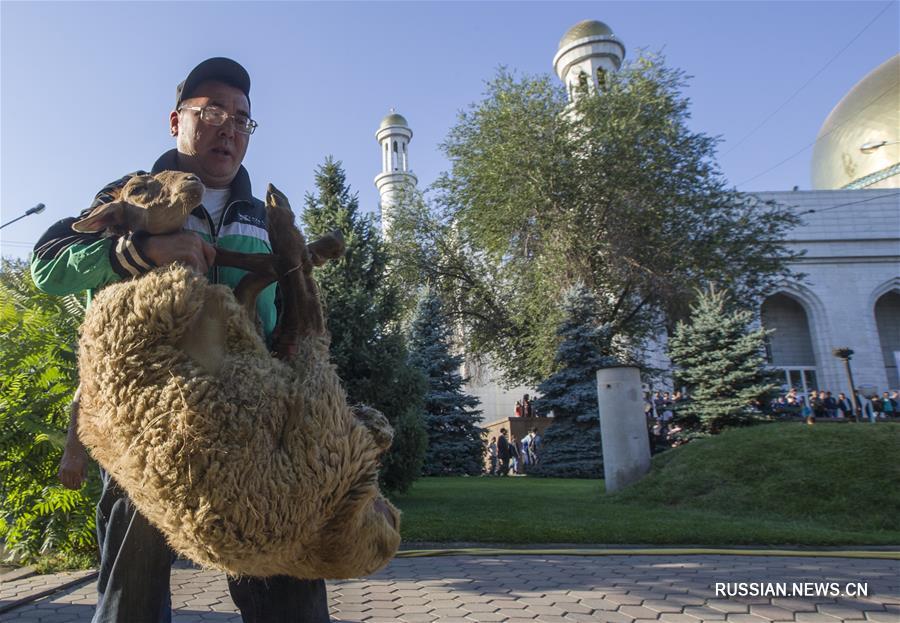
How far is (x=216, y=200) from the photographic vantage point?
1.90 metres

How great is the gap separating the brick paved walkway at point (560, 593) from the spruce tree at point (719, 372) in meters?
12.0

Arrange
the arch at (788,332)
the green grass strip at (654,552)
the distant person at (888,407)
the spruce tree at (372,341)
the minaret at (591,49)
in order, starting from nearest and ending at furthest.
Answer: the green grass strip at (654,552), the spruce tree at (372,341), the distant person at (888,407), the minaret at (591,49), the arch at (788,332)

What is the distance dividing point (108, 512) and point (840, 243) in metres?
46.0

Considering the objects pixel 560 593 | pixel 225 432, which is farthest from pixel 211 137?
pixel 560 593

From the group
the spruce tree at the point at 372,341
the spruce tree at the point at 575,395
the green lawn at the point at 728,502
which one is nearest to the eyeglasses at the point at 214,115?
the green lawn at the point at 728,502

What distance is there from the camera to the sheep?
1.27 m

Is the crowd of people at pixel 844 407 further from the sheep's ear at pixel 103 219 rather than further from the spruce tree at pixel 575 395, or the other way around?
the sheep's ear at pixel 103 219

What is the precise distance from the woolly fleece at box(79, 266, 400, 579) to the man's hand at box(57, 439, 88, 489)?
1.38ft

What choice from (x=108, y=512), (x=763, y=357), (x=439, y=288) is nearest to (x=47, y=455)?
(x=108, y=512)

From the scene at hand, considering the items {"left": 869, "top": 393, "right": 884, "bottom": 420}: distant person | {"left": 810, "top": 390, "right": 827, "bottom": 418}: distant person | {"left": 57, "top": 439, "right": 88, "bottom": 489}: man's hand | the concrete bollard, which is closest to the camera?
{"left": 57, "top": 439, "right": 88, "bottom": 489}: man's hand

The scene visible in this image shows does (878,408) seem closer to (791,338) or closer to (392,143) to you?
(791,338)

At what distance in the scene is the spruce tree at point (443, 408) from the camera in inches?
736

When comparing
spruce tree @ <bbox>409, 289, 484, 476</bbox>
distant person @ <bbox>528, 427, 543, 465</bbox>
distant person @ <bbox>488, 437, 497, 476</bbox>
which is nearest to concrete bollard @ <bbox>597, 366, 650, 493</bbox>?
spruce tree @ <bbox>409, 289, 484, 476</bbox>

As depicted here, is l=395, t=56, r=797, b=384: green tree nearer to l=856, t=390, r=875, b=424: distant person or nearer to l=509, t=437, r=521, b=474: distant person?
l=509, t=437, r=521, b=474: distant person
